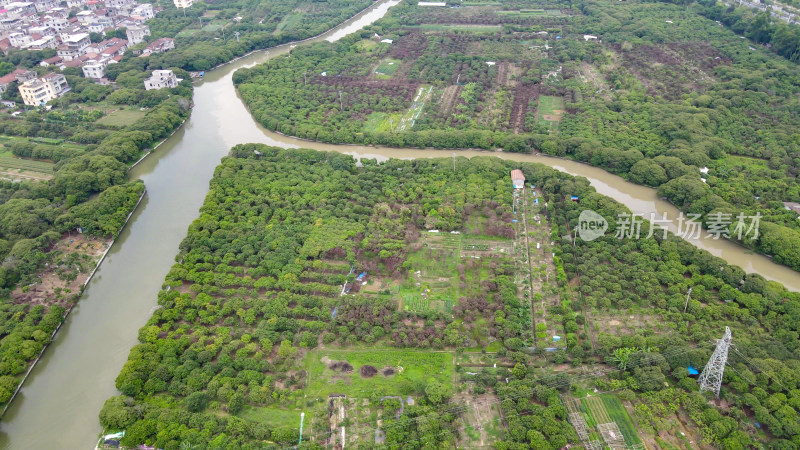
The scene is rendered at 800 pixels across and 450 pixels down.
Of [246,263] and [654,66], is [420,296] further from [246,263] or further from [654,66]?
[654,66]

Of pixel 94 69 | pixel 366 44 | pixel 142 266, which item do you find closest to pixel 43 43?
pixel 94 69

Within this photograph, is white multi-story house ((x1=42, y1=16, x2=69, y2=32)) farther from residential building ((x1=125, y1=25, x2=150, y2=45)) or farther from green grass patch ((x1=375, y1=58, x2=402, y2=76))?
green grass patch ((x1=375, y1=58, x2=402, y2=76))

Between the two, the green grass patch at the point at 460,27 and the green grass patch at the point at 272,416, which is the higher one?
the green grass patch at the point at 460,27

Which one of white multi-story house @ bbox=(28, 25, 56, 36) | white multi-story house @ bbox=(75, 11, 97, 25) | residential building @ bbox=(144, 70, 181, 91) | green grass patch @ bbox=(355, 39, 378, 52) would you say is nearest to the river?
residential building @ bbox=(144, 70, 181, 91)

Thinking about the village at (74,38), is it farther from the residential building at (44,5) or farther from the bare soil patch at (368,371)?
the bare soil patch at (368,371)

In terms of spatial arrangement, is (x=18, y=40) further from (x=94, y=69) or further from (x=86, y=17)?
(x=94, y=69)

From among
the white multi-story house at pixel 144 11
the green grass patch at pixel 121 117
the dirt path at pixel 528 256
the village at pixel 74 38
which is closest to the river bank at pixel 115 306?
the green grass patch at pixel 121 117
